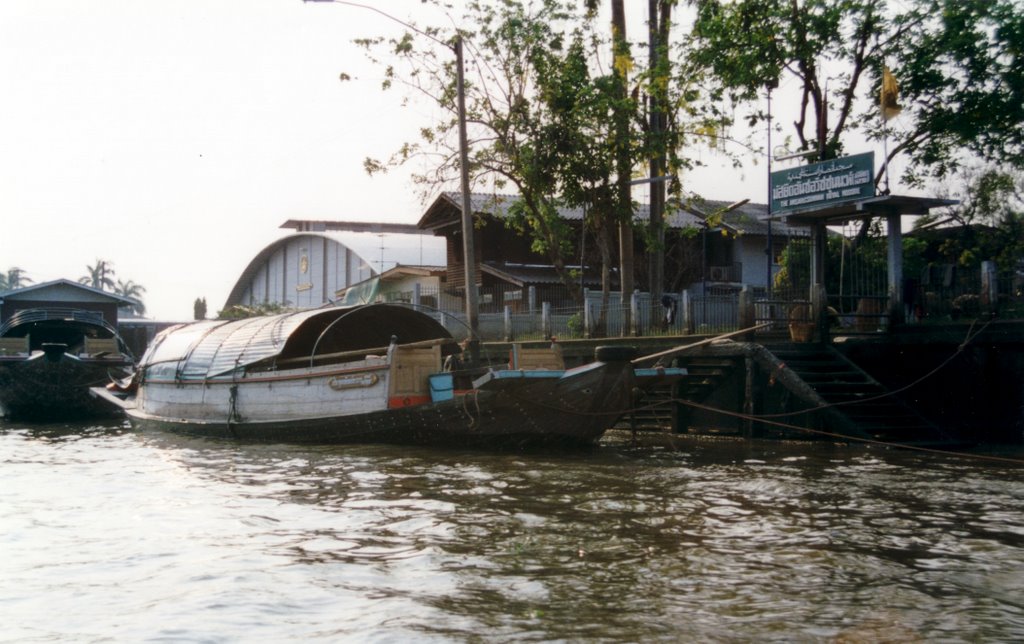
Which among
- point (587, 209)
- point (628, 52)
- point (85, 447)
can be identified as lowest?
point (85, 447)

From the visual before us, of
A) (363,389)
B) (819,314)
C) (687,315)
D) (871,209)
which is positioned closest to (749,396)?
(819,314)

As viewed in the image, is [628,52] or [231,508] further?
[628,52]

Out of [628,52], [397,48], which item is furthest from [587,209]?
[397,48]

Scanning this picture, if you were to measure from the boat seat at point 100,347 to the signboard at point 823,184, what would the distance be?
16931 mm

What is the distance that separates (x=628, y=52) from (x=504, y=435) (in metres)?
11.2

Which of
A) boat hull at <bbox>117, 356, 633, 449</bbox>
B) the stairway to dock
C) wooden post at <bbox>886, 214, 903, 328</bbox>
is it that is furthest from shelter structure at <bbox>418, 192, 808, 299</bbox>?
boat hull at <bbox>117, 356, 633, 449</bbox>

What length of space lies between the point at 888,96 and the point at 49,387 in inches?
762

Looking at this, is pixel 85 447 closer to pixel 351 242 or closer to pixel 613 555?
pixel 613 555

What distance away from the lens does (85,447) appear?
1628 centimetres

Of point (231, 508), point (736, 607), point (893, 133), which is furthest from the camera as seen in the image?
point (893, 133)

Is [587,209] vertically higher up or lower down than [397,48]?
lower down

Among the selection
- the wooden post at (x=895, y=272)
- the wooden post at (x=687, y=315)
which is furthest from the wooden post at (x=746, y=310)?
the wooden post at (x=895, y=272)

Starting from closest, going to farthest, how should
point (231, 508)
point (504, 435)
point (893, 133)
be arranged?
point (231, 508) → point (504, 435) → point (893, 133)

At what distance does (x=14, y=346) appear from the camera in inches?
958
